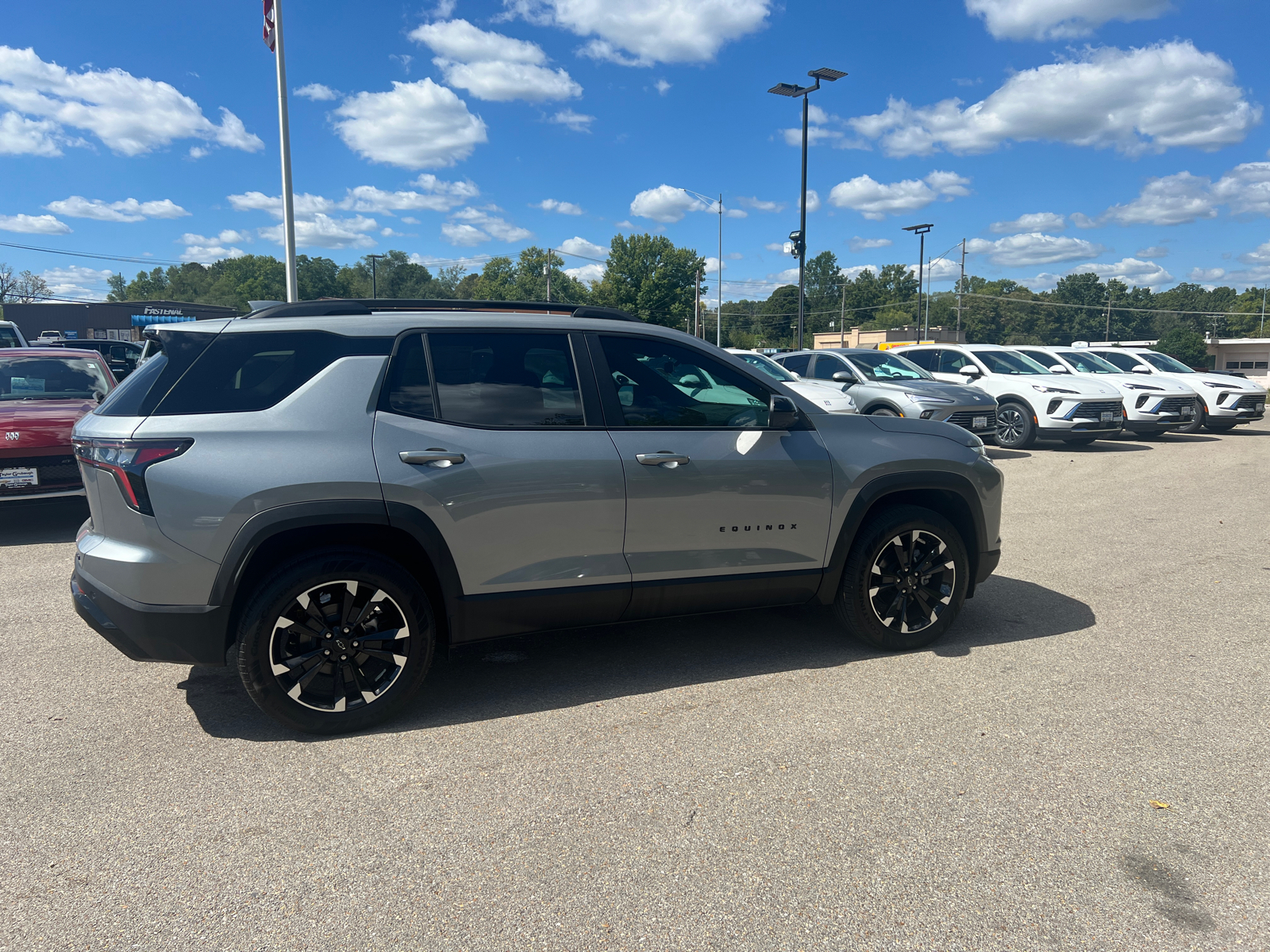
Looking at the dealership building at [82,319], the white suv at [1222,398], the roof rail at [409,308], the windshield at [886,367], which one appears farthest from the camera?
the dealership building at [82,319]

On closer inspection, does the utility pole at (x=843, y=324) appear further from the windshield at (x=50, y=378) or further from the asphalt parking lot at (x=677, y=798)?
the asphalt parking lot at (x=677, y=798)

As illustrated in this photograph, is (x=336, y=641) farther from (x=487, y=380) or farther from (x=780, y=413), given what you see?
(x=780, y=413)

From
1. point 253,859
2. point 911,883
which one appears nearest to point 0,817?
point 253,859

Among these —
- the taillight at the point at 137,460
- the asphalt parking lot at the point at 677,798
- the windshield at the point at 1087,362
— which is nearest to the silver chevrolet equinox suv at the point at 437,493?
the taillight at the point at 137,460

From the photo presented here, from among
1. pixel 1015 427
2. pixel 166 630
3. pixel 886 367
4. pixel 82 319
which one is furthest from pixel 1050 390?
pixel 82 319

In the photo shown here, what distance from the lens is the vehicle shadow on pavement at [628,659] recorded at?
386 centimetres

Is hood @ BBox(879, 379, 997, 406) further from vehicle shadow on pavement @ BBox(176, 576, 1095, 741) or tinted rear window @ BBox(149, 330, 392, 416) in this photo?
tinted rear window @ BBox(149, 330, 392, 416)

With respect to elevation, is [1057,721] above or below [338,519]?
below

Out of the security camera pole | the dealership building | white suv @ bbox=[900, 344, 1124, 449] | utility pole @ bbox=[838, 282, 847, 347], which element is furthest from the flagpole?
utility pole @ bbox=[838, 282, 847, 347]

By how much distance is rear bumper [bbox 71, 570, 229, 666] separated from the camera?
3.34 meters

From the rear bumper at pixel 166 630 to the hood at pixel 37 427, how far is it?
13.0ft

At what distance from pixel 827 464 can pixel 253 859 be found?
2989 millimetres

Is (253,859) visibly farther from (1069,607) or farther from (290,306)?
(1069,607)

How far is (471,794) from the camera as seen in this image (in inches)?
122
